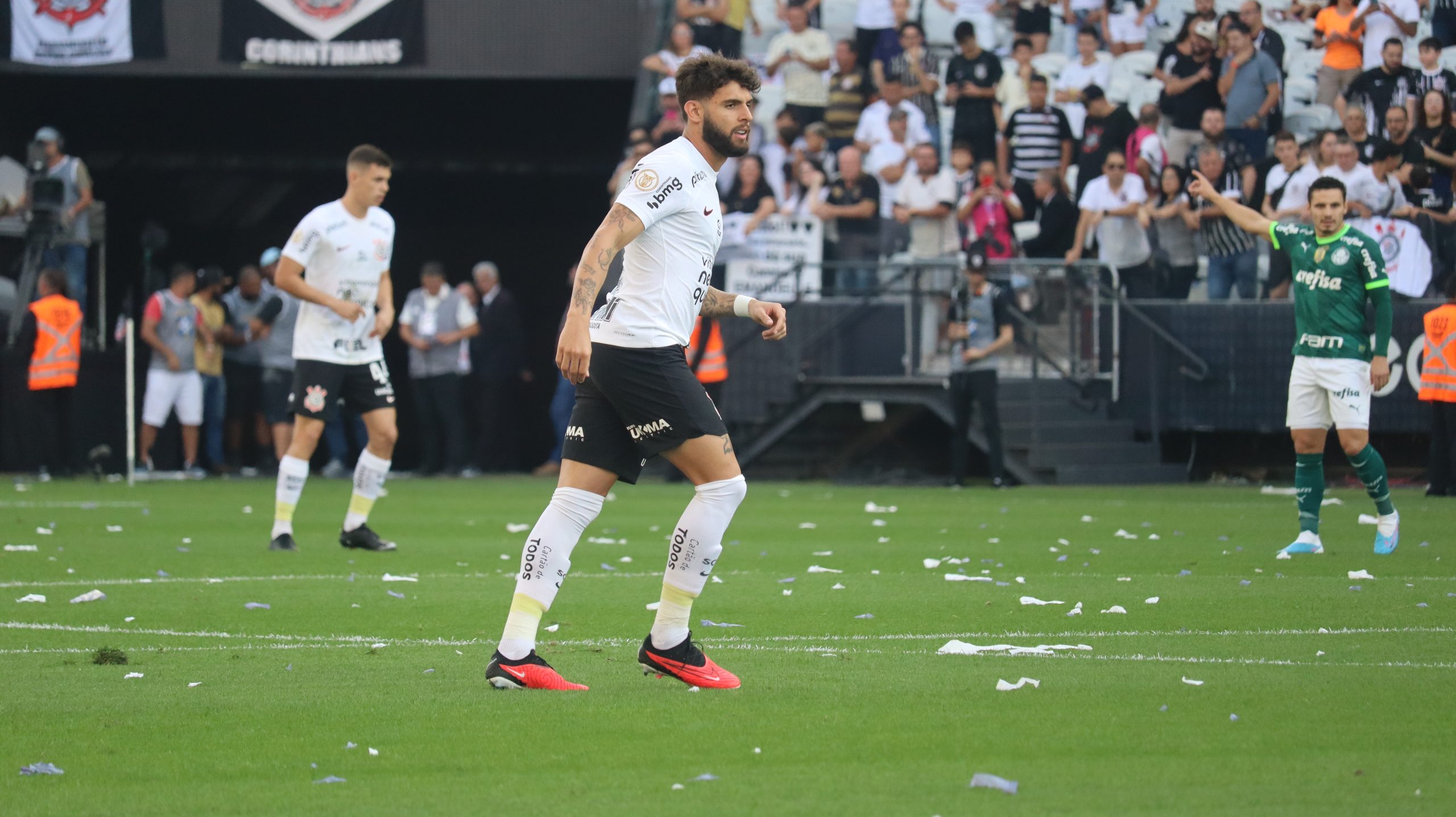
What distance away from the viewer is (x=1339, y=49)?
769 inches

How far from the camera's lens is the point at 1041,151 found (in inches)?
807

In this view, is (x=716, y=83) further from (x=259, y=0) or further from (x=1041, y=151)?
(x=259, y=0)

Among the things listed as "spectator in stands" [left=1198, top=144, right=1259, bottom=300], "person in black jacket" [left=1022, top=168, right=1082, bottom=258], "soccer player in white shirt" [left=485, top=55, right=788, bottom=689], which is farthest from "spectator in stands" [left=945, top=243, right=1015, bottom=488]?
"soccer player in white shirt" [left=485, top=55, right=788, bottom=689]

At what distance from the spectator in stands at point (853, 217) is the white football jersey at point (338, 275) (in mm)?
9060

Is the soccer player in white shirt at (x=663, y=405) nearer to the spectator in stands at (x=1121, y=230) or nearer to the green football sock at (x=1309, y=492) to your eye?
the green football sock at (x=1309, y=492)

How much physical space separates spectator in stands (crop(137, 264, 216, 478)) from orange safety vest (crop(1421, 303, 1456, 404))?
13928 millimetres

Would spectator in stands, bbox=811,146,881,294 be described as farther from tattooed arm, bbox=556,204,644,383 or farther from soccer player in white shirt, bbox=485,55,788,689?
tattooed arm, bbox=556,204,644,383

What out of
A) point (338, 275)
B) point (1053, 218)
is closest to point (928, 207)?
point (1053, 218)

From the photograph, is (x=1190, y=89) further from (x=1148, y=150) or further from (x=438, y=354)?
(x=438, y=354)

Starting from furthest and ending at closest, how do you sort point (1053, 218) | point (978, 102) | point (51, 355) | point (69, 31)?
point (69, 31) < point (978, 102) < point (51, 355) < point (1053, 218)

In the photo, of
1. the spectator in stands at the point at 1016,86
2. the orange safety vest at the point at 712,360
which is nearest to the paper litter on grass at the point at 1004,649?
the orange safety vest at the point at 712,360

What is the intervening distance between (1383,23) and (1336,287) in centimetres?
930

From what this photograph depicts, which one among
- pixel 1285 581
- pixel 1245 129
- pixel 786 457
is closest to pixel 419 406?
pixel 786 457

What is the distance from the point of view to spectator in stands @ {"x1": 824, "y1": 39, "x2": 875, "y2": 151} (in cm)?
2225
